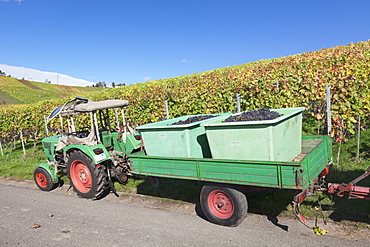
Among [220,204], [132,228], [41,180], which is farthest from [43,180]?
[220,204]

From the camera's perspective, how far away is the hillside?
159 feet

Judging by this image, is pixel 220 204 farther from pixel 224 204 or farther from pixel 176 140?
pixel 176 140

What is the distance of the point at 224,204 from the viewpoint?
13.7 ft

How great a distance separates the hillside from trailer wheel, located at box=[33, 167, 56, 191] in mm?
36584

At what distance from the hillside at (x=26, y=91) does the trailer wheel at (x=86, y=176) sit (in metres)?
37.8

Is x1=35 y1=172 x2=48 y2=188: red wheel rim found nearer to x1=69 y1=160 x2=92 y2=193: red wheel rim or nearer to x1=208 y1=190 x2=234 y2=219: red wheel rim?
x1=69 y1=160 x2=92 y2=193: red wheel rim

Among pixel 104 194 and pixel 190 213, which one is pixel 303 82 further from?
pixel 104 194

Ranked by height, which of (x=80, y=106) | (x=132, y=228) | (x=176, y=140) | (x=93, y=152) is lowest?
(x=132, y=228)

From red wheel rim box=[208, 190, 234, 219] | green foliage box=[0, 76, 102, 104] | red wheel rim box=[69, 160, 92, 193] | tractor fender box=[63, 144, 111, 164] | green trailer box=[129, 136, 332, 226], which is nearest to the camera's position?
green trailer box=[129, 136, 332, 226]

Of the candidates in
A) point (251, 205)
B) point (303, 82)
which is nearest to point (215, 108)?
point (303, 82)

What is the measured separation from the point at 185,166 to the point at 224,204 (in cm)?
84

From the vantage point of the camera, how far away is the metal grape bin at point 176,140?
4.33m

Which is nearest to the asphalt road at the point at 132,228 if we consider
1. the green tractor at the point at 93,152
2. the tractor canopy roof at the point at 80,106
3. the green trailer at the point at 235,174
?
the green trailer at the point at 235,174

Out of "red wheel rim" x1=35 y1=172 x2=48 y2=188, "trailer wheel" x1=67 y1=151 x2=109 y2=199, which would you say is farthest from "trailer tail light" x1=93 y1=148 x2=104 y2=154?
"red wheel rim" x1=35 y1=172 x2=48 y2=188
